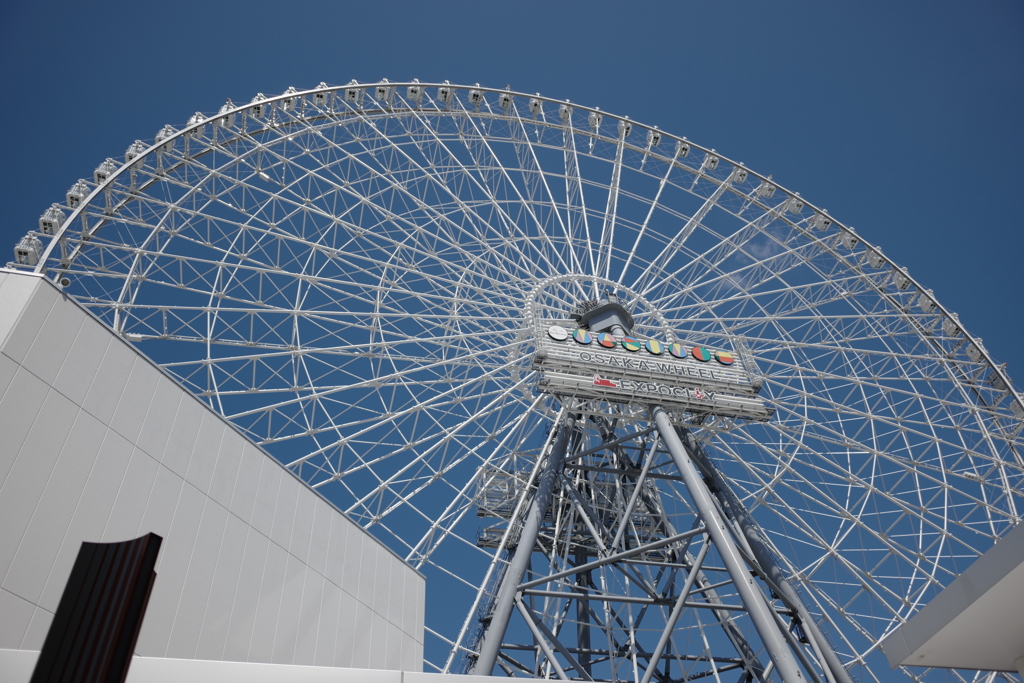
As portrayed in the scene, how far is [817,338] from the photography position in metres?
25.5

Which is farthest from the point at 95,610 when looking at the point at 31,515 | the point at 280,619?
the point at 280,619

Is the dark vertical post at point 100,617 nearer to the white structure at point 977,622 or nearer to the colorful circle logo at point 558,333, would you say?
the white structure at point 977,622

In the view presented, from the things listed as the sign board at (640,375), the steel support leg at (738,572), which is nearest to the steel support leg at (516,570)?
the sign board at (640,375)

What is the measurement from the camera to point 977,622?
1251cm

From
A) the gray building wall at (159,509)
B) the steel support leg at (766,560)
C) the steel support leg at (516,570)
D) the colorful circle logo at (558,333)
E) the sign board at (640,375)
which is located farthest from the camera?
the colorful circle logo at (558,333)

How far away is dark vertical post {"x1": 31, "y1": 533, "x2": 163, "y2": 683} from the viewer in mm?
5383

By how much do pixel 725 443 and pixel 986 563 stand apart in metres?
12.0

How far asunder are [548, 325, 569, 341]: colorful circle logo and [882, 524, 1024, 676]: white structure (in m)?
10.3

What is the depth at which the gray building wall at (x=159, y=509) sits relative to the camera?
10.0 meters

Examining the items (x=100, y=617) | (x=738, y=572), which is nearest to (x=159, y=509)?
(x=100, y=617)

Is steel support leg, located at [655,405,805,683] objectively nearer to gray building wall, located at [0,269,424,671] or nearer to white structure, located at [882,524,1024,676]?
white structure, located at [882,524,1024,676]

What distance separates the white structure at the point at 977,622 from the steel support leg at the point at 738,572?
1.90 m

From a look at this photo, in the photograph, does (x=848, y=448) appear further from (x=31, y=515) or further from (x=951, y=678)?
(x=31, y=515)

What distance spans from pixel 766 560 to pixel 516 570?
6367 mm
